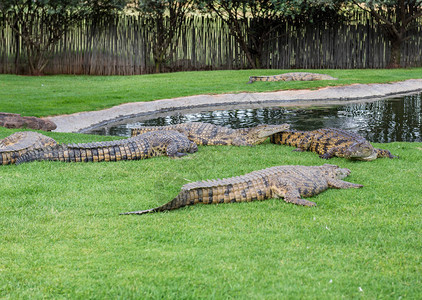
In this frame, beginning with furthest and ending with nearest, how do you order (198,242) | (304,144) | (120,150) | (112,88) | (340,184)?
1. (112,88)
2. (304,144)
3. (120,150)
4. (340,184)
5. (198,242)

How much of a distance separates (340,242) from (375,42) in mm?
19544

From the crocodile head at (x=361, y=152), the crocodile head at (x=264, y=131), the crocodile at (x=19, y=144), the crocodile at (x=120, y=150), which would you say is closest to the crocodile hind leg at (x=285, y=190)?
the crocodile head at (x=361, y=152)

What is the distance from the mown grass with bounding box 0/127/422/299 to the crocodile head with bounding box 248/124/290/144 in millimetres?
2159

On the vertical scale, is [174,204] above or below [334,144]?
below

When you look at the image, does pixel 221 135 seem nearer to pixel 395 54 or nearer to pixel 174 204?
pixel 174 204

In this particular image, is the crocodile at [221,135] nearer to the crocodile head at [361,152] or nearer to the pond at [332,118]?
the crocodile head at [361,152]

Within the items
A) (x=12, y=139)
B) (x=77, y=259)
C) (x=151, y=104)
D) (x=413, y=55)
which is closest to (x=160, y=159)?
(x=12, y=139)

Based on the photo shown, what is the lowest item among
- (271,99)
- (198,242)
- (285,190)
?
(198,242)

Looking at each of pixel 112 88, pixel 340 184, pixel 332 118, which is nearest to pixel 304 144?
pixel 340 184

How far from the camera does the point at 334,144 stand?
6367 millimetres

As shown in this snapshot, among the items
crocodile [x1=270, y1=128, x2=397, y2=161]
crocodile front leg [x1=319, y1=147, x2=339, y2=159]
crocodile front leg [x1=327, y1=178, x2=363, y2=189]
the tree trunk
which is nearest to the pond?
crocodile [x1=270, y1=128, x2=397, y2=161]

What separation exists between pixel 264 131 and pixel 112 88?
26.3ft

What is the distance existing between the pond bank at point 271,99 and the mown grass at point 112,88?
381mm

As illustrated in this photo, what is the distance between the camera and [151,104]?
467 inches
